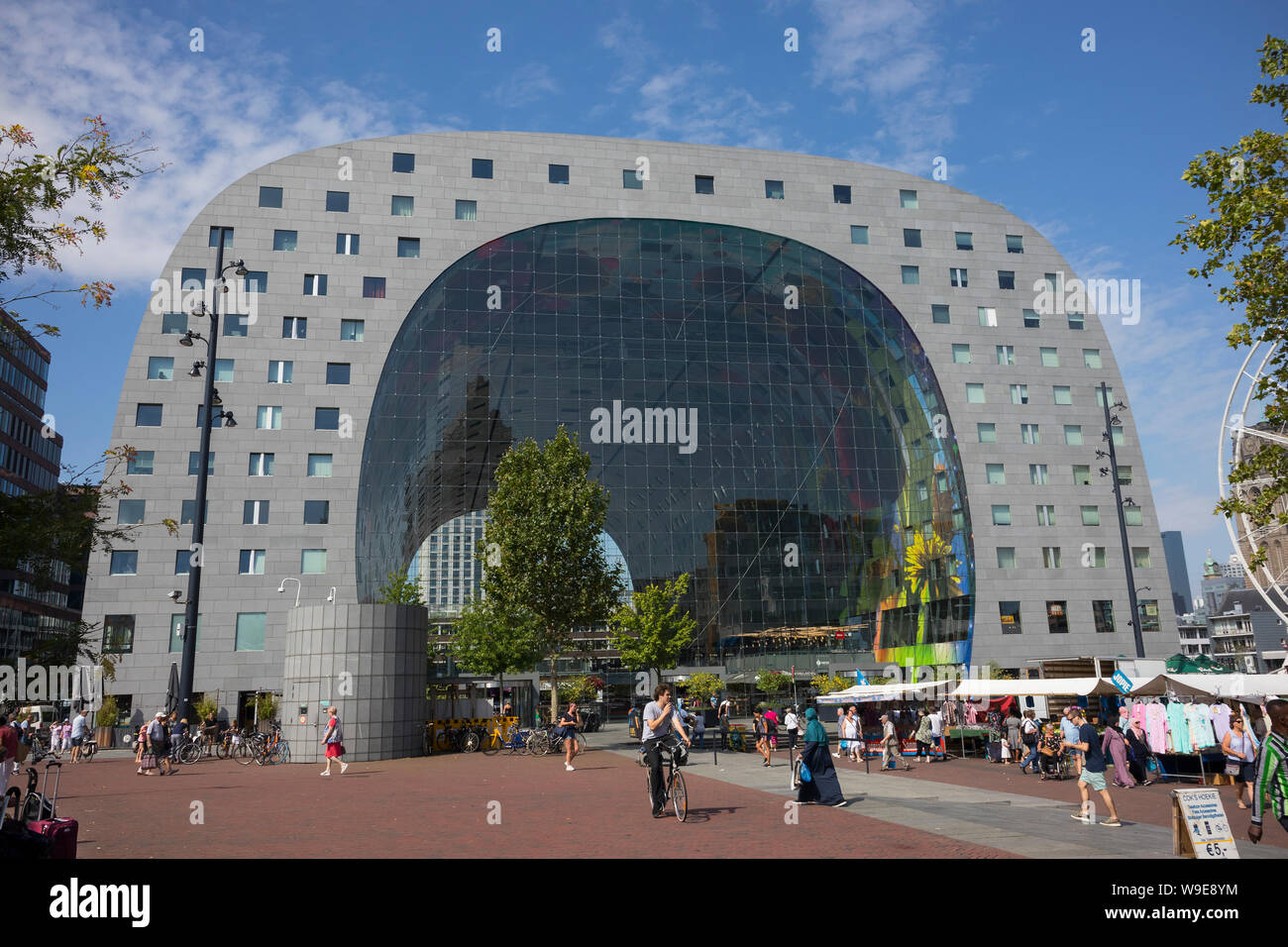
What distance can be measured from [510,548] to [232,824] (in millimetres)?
23007

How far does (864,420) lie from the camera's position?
62000 millimetres

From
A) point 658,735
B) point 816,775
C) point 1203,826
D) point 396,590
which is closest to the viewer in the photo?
point 1203,826

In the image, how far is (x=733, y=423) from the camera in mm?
59875

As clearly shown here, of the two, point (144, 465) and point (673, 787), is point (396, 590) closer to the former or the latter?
point (144, 465)

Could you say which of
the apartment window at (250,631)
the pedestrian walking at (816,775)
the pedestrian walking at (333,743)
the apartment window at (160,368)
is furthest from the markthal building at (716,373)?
the pedestrian walking at (816,775)

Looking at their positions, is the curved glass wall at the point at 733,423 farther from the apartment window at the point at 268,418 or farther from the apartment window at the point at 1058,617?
the apartment window at the point at 268,418

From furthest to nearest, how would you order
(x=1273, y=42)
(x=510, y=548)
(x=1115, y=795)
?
(x=510, y=548)
(x=1115, y=795)
(x=1273, y=42)

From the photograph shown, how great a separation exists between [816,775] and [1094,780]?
496 cm

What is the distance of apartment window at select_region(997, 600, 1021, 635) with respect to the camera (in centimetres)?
5669

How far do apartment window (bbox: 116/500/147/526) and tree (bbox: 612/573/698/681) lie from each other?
27.2 meters

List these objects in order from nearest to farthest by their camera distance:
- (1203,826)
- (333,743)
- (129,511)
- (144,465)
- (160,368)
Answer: (1203,826) < (333,743) < (129,511) < (144,465) < (160,368)

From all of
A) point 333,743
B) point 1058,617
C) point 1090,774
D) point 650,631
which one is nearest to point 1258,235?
point 1090,774
